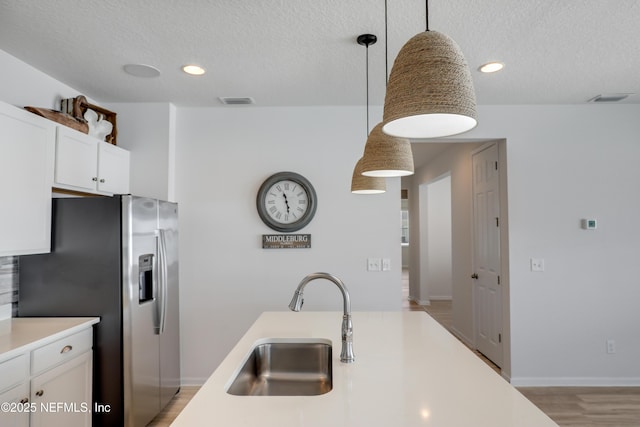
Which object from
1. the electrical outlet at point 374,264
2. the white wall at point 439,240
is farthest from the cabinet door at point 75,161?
the white wall at point 439,240

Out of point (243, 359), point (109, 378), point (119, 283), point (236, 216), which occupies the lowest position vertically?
point (109, 378)

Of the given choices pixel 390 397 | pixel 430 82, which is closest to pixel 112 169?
pixel 390 397

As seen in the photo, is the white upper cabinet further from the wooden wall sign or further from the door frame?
the door frame

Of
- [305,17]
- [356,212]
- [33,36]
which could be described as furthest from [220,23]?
[356,212]

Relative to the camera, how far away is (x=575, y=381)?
11.1 feet

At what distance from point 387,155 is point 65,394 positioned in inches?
Answer: 88.6

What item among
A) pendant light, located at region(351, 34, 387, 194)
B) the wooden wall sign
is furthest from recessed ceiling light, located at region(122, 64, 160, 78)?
the wooden wall sign

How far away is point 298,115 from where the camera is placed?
354 centimetres

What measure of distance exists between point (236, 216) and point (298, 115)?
110cm

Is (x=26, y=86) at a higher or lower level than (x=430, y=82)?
higher

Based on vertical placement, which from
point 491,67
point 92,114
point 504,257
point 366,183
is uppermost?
point 491,67

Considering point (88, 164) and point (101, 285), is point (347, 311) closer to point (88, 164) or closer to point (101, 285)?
point (101, 285)

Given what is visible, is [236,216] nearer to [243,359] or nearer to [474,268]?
[243,359]

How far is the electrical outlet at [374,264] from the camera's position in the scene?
3.48 m
